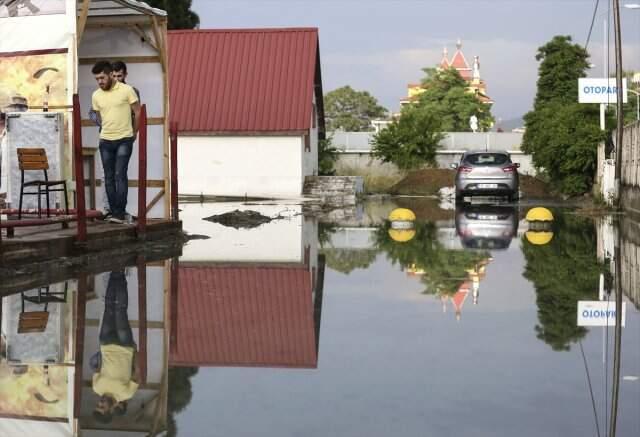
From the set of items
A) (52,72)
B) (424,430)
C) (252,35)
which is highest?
(252,35)

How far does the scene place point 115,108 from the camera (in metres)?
15.0

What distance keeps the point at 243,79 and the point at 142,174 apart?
2630cm

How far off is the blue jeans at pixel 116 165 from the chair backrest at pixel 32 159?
2.70 ft

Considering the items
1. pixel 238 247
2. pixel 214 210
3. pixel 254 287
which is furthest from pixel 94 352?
pixel 214 210

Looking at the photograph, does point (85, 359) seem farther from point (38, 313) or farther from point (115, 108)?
point (115, 108)

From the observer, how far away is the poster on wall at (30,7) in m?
15.8

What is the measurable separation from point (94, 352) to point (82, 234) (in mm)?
6068

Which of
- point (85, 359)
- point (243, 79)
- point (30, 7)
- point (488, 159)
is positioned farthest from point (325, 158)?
point (85, 359)

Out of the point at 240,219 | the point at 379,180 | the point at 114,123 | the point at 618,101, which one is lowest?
the point at 240,219

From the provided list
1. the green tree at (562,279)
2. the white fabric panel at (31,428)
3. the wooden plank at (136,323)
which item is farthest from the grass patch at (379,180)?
the white fabric panel at (31,428)

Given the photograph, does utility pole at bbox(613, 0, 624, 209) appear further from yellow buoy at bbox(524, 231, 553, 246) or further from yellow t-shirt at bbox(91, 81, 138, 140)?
yellow t-shirt at bbox(91, 81, 138, 140)

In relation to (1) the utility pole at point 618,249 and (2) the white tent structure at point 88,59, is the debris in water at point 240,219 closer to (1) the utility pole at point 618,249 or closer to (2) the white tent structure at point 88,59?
(2) the white tent structure at point 88,59

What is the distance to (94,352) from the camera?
7305 mm

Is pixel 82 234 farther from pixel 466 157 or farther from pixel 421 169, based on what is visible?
pixel 421 169
